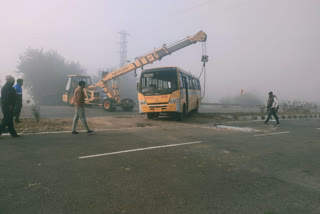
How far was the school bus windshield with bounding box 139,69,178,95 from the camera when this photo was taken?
1330 centimetres

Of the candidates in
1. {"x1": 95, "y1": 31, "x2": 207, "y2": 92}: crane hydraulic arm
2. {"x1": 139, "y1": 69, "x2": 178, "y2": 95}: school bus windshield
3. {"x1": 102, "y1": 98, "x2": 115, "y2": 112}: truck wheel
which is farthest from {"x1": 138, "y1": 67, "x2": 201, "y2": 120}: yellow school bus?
{"x1": 102, "y1": 98, "x2": 115, "y2": 112}: truck wheel

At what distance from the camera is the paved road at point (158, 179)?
2.93 meters

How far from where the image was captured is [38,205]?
→ 9.41 feet

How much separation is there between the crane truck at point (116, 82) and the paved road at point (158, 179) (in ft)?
41.7

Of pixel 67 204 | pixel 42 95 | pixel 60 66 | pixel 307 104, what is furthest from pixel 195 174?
pixel 60 66

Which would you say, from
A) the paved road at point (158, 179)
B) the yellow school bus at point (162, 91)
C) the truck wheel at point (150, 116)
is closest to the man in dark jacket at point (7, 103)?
the paved road at point (158, 179)

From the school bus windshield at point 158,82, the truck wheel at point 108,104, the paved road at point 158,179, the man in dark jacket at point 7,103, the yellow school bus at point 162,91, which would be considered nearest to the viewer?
the paved road at point 158,179

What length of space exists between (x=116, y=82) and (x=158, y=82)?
29.2 ft

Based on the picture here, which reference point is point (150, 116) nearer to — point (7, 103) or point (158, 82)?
point (158, 82)

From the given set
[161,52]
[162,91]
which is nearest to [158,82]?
[162,91]

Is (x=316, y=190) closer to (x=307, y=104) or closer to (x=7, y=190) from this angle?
(x=7, y=190)

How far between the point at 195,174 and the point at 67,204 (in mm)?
2124

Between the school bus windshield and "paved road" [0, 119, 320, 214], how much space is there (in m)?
7.07

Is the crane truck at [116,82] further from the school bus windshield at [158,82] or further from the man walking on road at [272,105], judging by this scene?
the man walking on road at [272,105]
